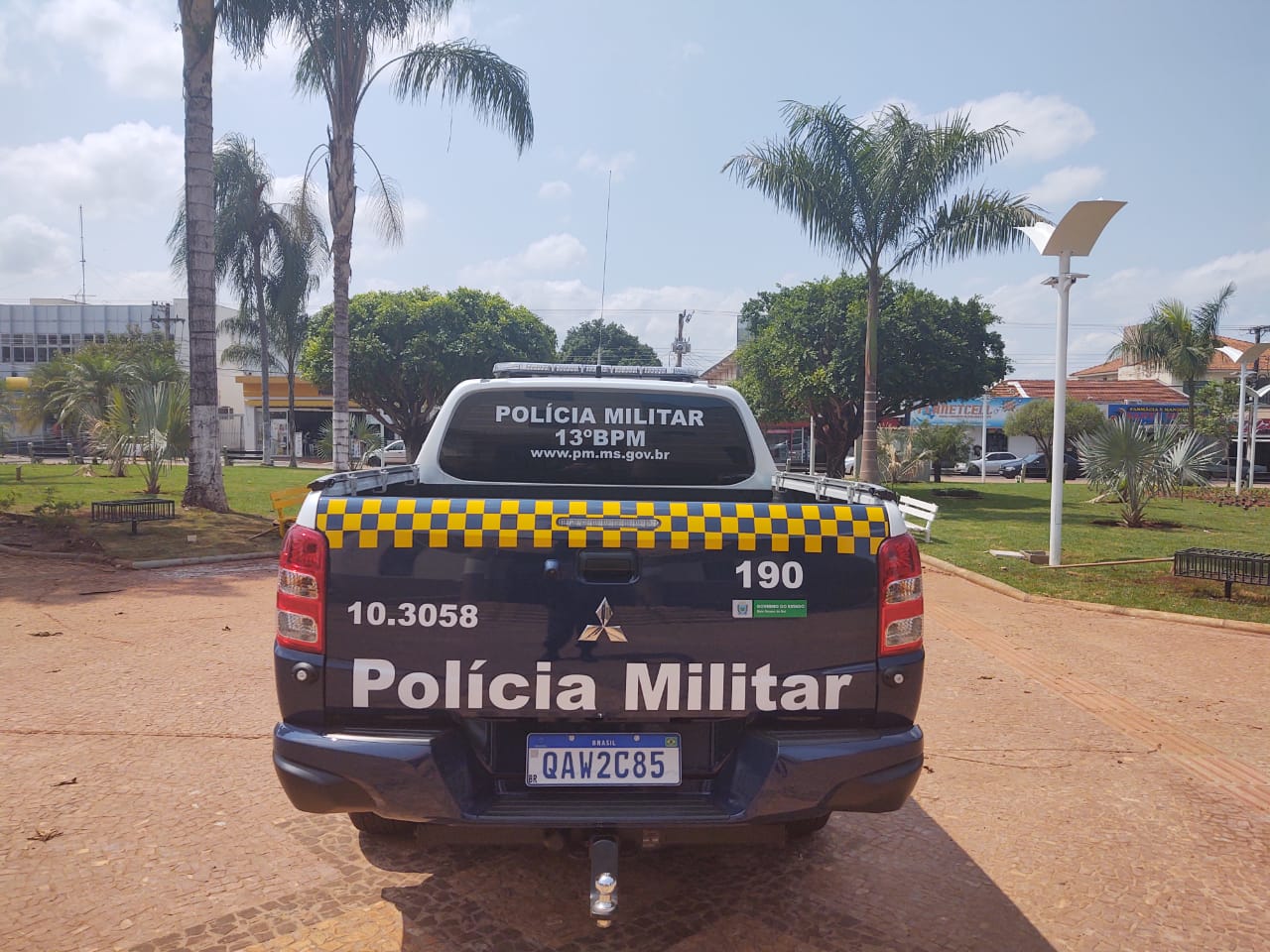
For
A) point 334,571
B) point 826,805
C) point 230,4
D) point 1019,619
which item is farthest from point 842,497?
point 230,4

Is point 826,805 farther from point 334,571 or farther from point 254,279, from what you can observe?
point 254,279

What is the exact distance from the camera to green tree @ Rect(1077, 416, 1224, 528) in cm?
1548

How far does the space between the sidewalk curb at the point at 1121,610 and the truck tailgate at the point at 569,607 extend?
7415 mm

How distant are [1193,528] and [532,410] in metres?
16.8

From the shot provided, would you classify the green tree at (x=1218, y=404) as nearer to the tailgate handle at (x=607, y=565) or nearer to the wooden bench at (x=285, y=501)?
the wooden bench at (x=285, y=501)

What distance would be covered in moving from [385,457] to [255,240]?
12534 mm

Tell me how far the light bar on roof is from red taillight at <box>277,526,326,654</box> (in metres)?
2.69

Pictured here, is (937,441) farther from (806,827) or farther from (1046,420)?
(806,827)

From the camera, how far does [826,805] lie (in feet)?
9.17

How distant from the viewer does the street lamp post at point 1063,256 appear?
1127 cm

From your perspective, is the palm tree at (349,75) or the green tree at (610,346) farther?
the green tree at (610,346)

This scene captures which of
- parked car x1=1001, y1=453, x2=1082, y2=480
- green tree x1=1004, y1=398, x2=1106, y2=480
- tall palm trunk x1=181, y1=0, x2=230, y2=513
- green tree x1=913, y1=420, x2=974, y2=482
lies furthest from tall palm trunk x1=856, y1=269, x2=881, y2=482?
parked car x1=1001, y1=453, x2=1082, y2=480

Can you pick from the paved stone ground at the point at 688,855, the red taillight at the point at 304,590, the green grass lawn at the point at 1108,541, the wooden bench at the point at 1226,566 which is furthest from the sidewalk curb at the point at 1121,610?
the red taillight at the point at 304,590

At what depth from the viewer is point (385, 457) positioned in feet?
88.3
